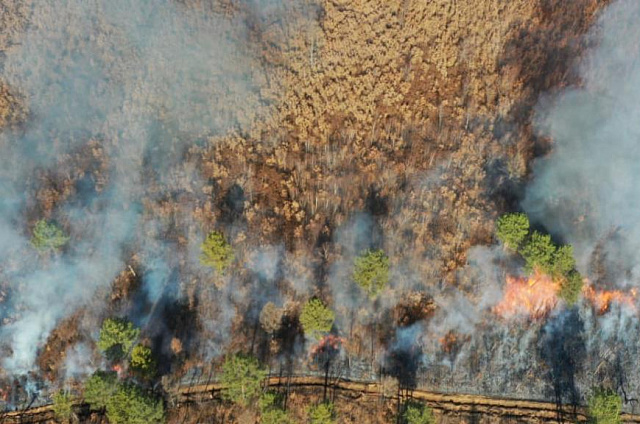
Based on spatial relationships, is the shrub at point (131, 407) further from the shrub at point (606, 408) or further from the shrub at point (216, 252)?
the shrub at point (606, 408)

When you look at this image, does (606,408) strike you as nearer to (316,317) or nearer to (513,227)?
(513,227)

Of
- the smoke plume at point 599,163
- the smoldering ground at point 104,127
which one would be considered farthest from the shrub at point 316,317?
the smoke plume at point 599,163

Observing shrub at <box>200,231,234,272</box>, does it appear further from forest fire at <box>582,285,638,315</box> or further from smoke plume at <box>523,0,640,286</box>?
forest fire at <box>582,285,638,315</box>

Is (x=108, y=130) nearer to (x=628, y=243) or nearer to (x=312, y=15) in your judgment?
(x=312, y=15)

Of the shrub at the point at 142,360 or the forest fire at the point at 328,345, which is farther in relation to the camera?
the forest fire at the point at 328,345

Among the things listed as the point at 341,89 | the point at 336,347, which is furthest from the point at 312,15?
the point at 336,347

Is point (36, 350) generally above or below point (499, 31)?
below
